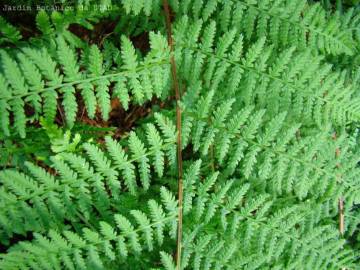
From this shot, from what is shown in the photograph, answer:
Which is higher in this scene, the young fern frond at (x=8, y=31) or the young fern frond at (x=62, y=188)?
the young fern frond at (x=8, y=31)

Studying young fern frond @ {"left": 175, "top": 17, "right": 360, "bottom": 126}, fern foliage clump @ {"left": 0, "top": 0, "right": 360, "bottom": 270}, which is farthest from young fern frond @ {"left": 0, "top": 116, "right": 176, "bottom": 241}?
young fern frond @ {"left": 175, "top": 17, "right": 360, "bottom": 126}

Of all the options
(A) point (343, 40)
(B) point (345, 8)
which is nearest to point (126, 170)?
(A) point (343, 40)

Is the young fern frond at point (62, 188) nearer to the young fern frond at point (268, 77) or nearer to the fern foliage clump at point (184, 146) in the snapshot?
the fern foliage clump at point (184, 146)

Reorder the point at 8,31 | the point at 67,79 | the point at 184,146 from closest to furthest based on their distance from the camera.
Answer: the point at 67,79
the point at 8,31
the point at 184,146

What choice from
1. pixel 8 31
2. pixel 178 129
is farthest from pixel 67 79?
pixel 178 129

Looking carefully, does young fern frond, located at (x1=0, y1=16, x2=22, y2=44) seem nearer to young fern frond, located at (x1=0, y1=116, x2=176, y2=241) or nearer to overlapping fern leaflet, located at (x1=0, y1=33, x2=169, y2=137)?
overlapping fern leaflet, located at (x1=0, y1=33, x2=169, y2=137)

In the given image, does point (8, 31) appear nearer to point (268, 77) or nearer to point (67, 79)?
point (67, 79)

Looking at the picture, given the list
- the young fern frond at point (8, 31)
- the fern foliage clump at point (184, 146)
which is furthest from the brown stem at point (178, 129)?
the young fern frond at point (8, 31)

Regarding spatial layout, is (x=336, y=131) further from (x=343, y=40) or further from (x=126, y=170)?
(x=126, y=170)
